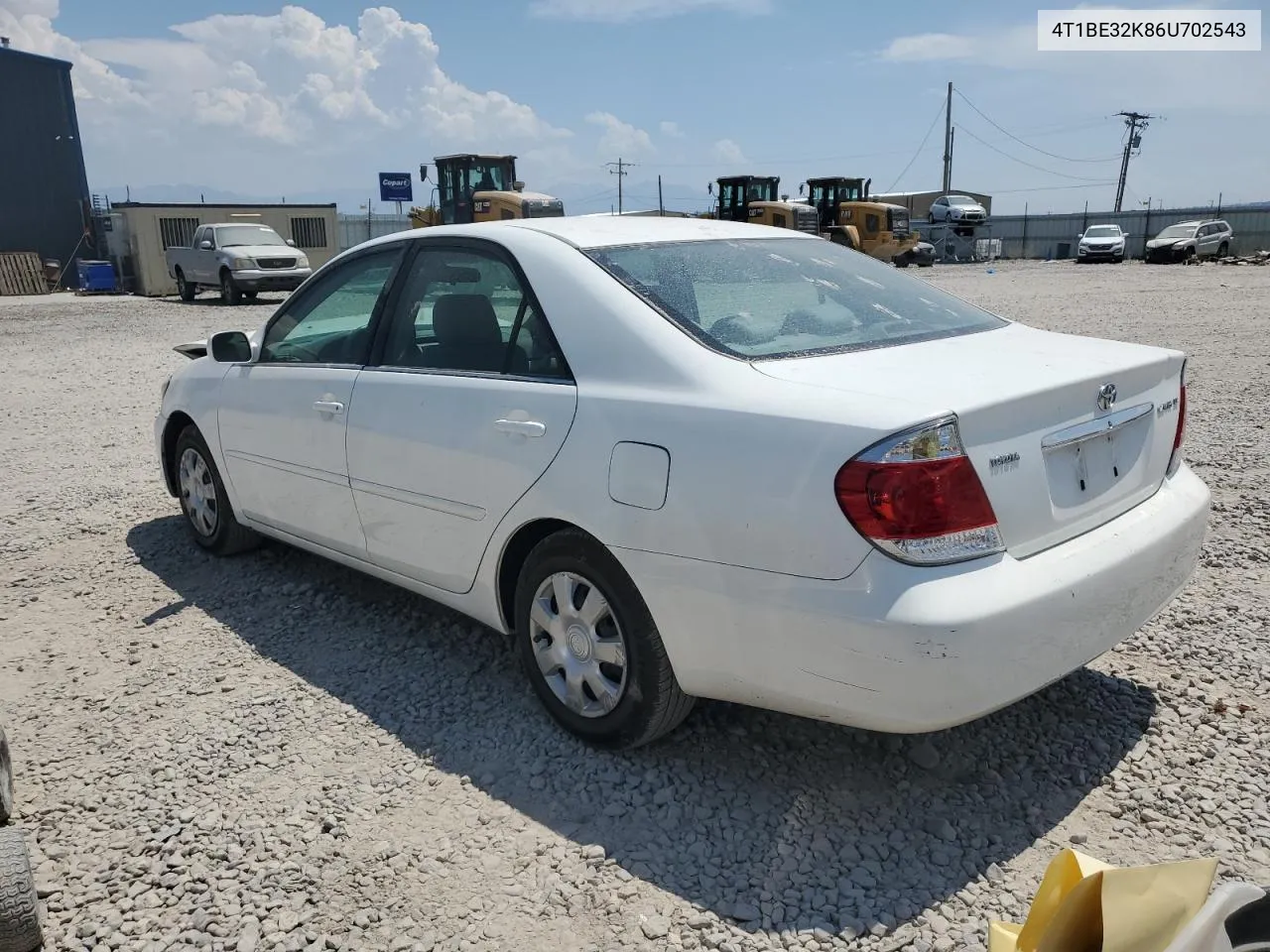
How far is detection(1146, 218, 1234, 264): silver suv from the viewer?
38500mm

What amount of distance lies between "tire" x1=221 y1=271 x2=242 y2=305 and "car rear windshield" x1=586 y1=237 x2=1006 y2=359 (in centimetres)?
2313

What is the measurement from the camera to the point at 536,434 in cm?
315

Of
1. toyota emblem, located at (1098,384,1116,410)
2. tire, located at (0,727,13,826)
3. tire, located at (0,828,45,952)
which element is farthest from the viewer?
tire, located at (0,727,13,826)

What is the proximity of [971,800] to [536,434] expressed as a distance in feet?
5.57

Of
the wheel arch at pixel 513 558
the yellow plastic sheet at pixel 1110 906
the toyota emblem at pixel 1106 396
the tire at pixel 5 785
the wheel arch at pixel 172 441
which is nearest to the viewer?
the yellow plastic sheet at pixel 1110 906

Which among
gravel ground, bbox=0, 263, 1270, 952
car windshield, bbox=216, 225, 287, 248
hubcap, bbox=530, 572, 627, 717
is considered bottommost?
gravel ground, bbox=0, 263, 1270, 952

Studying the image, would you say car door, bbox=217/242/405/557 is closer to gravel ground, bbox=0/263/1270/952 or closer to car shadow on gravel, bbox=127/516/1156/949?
gravel ground, bbox=0/263/1270/952

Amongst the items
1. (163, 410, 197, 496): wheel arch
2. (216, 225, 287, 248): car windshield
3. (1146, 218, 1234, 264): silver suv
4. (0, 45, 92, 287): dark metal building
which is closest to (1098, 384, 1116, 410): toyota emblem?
(163, 410, 197, 496): wheel arch

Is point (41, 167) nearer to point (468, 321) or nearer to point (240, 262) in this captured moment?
point (240, 262)

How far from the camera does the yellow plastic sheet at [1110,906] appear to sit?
159cm

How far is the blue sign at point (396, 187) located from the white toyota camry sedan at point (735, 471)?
4335 cm

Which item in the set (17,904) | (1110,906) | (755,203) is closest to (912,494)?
(1110,906)

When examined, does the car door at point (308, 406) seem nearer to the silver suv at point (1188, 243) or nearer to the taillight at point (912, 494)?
the taillight at point (912, 494)

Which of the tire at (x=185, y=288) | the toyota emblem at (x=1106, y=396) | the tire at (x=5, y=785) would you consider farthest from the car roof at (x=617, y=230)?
the tire at (x=185, y=288)
